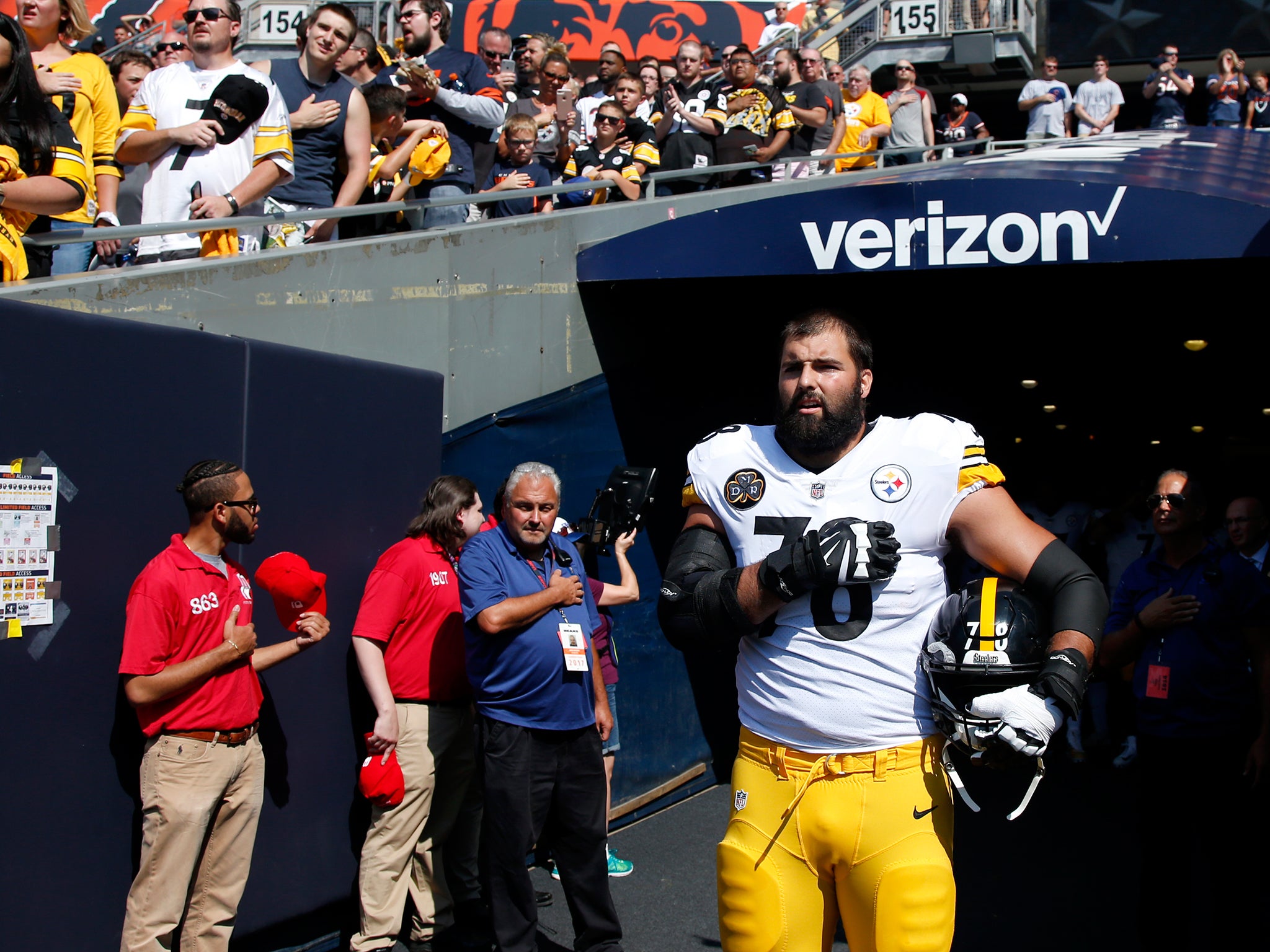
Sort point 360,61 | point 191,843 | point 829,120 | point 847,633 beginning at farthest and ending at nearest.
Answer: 1. point 829,120
2. point 360,61
3. point 191,843
4. point 847,633

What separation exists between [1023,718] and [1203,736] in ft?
8.80

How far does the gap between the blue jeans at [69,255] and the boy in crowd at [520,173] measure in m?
3.28

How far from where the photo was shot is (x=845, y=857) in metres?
2.98

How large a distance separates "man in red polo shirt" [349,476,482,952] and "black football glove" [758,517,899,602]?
2713 millimetres

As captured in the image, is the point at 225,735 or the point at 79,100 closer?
the point at 225,735

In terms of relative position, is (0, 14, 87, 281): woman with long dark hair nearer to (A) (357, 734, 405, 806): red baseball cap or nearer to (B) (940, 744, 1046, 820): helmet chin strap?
(A) (357, 734, 405, 806): red baseball cap

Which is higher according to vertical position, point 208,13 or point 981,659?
point 208,13

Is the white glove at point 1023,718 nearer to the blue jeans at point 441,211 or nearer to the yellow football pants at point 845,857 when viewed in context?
the yellow football pants at point 845,857

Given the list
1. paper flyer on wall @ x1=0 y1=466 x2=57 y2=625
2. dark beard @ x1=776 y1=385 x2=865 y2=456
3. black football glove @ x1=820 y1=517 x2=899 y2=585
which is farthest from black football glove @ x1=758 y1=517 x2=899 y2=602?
paper flyer on wall @ x1=0 y1=466 x2=57 y2=625

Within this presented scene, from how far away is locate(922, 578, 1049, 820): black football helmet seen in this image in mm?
2869

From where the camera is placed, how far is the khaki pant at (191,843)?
13.9 ft

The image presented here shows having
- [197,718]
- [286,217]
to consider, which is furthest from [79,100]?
[197,718]

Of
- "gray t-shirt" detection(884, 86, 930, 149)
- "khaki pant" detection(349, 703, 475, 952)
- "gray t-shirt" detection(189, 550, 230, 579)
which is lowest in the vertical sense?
"khaki pant" detection(349, 703, 475, 952)

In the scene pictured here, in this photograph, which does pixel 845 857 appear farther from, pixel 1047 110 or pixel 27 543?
pixel 1047 110
